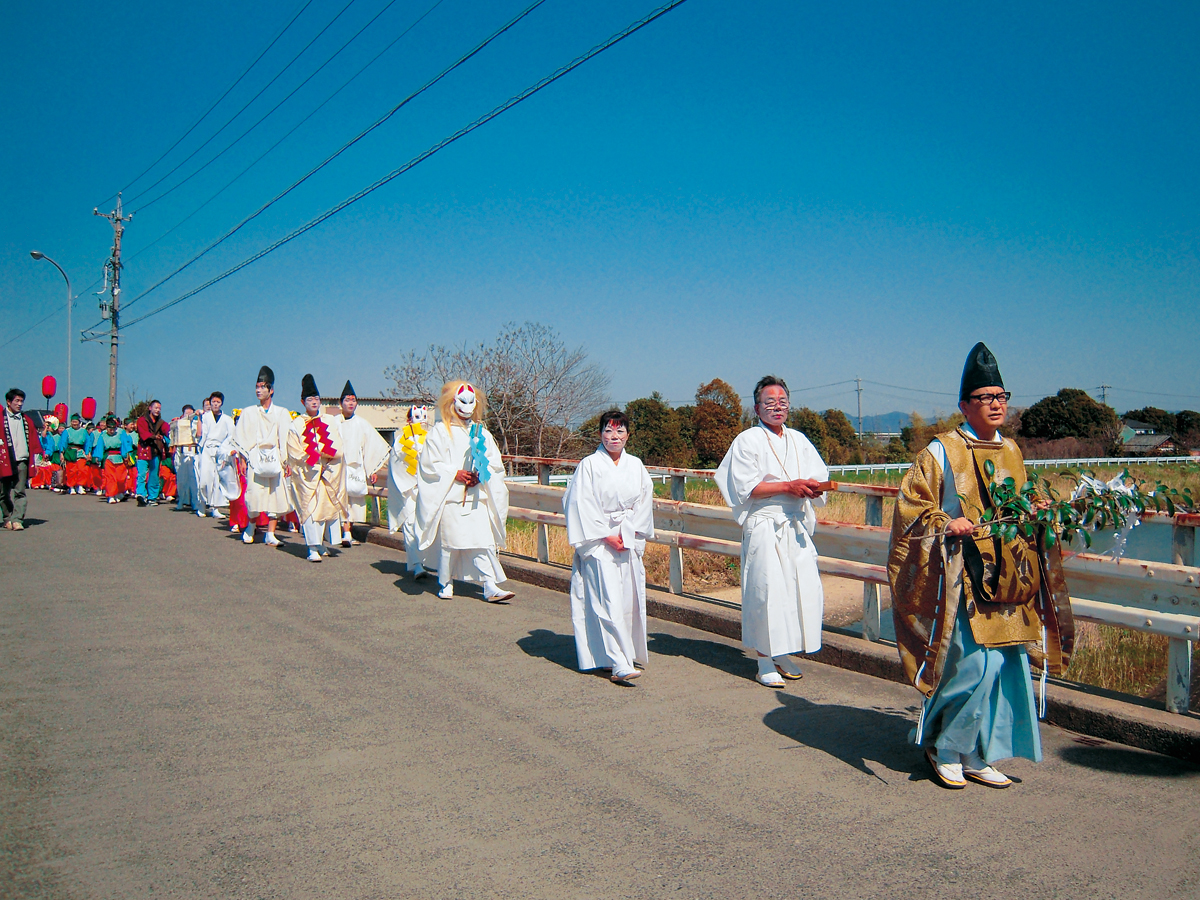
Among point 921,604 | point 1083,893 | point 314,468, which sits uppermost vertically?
point 314,468

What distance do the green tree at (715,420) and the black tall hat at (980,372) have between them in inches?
1054

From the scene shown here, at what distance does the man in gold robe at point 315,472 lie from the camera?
10625 mm

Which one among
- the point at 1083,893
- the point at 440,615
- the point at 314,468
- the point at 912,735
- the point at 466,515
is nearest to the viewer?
the point at 1083,893

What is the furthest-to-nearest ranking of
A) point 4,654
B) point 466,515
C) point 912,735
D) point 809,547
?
1. point 466,515
2. point 4,654
3. point 809,547
4. point 912,735

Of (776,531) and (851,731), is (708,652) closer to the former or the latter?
(776,531)

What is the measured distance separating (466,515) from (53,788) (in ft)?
15.8

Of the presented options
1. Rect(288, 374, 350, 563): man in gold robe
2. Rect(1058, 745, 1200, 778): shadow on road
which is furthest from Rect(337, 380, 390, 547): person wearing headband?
Rect(1058, 745, 1200, 778): shadow on road

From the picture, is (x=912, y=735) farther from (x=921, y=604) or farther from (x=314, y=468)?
(x=314, y=468)

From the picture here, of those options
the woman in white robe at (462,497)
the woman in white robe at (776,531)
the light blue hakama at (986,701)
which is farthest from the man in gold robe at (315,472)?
the light blue hakama at (986,701)

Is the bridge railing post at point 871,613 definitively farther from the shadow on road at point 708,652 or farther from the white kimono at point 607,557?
the white kimono at point 607,557

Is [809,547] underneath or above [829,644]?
above

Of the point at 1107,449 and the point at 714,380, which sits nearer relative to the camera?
the point at 714,380

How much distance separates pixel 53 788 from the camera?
396 cm

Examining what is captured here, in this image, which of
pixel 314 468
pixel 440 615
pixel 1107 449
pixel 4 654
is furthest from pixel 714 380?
pixel 4 654
